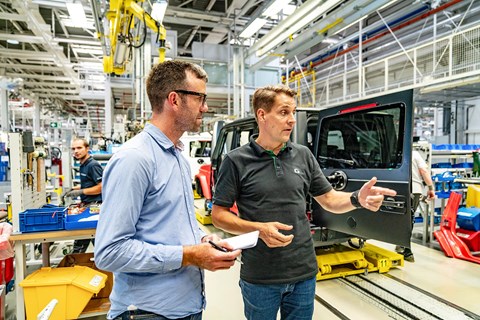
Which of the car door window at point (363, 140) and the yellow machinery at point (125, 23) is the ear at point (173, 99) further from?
the yellow machinery at point (125, 23)

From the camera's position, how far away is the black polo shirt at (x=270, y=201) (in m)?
1.57

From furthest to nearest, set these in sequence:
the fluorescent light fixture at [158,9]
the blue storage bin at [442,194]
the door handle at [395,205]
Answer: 1. the blue storage bin at [442,194]
2. the fluorescent light fixture at [158,9]
3. the door handle at [395,205]

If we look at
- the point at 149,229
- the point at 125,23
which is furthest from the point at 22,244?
the point at 125,23

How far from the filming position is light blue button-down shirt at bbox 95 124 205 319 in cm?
99

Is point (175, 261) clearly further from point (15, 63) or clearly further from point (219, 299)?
point (15, 63)

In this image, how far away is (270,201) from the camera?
1.60 metres

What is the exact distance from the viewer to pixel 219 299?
10.6 ft

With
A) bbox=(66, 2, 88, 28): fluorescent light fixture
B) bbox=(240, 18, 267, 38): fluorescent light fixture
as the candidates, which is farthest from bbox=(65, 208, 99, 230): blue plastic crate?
bbox=(240, 18, 267, 38): fluorescent light fixture

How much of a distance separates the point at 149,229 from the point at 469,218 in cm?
492

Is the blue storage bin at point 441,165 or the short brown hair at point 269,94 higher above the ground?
the short brown hair at point 269,94

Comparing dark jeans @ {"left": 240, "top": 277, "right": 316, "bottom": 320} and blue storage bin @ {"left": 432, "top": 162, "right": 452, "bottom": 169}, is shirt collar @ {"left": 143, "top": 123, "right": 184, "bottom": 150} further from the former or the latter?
blue storage bin @ {"left": 432, "top": 162, "right": 452, "bottom": 169}

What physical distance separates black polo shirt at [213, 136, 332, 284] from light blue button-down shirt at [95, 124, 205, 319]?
0.44 m

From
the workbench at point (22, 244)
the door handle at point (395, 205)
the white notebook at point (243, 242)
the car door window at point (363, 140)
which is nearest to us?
the white notebook at point (243, 242)

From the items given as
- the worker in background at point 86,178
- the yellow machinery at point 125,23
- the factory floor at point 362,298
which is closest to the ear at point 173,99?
the factory floor at point 362,298
